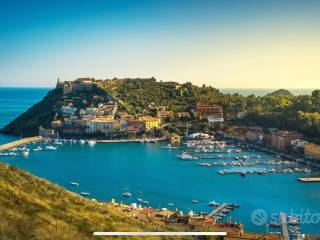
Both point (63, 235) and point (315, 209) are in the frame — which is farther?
point (315, 209)

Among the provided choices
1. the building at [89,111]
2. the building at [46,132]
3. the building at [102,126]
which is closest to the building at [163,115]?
the building at [102,126]

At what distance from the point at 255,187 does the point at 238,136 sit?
505 inches

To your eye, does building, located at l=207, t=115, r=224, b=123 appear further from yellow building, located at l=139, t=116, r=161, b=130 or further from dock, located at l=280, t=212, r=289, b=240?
dock, located at l=280, t=212, r=289, b=240

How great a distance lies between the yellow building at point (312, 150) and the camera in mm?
21797

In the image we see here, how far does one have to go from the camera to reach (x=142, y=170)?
2003cm

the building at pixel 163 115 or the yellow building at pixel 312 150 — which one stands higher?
the building at pixel 163 115

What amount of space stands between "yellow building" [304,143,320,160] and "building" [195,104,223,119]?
38.0 feet

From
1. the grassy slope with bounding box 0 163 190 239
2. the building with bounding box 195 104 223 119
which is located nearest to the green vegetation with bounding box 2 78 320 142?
the building with bounding box 195 104 223 119

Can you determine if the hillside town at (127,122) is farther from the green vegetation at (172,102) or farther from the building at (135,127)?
the green vegetation at (172,102)

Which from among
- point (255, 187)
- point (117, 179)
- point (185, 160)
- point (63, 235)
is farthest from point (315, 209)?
point (63, 235)

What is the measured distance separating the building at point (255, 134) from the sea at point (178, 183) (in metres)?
2.75

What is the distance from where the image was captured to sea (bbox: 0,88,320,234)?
537 inches

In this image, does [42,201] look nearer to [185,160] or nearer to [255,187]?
[255,187]

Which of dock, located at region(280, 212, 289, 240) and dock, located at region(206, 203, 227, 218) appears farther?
dock, located at region(206, 203, 227, 218)
